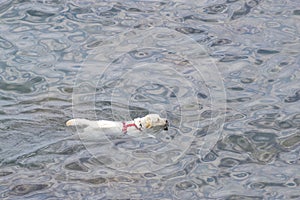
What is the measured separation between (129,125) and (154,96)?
142 centimetres

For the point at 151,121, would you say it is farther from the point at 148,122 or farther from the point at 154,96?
the point at 154,96

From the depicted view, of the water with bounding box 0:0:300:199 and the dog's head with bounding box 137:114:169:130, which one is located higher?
the dog's head with bounding box 137:114:169:130

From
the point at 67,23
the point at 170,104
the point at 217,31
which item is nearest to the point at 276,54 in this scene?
the point at 217,31

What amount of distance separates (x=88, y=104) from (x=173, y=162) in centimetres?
178

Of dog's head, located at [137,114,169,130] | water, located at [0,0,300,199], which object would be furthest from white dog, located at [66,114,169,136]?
water, located at [0,0,300,199]

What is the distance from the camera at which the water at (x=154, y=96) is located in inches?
298

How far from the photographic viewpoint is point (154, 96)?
9.41 meters

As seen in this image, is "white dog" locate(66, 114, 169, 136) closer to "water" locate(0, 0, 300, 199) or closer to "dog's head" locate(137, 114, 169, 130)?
"dog's head" locate(137, 114, 169, 130)

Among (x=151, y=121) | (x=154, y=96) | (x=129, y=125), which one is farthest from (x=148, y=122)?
(x=154, y=96)

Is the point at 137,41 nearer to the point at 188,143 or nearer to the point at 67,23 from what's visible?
the point at 67,23

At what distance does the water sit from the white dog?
0.65 ft

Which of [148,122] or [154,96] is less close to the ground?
[148,122]

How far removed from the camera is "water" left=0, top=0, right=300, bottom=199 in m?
7.56

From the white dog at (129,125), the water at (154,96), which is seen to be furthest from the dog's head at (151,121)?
the water at (154,96)
